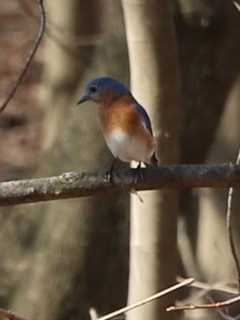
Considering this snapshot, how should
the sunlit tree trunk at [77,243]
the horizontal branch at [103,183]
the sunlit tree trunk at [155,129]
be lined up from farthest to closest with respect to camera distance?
the sunlit tree trunk at [77,243] < the sunlit tree trunk at [155,129] < the horizontal branch at [103,183]

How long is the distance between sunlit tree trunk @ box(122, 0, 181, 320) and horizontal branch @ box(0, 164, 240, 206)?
0.70m

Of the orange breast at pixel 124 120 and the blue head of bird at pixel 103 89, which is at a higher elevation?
the blue head of bird at pixel 103 89

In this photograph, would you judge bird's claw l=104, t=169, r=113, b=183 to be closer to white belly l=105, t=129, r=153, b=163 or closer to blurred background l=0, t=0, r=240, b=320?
white belly l=105, t=129, r=153, b=163

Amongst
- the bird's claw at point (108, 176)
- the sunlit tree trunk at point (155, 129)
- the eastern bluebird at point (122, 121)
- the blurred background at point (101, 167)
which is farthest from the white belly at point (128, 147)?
the blurred background at point (101, 167)

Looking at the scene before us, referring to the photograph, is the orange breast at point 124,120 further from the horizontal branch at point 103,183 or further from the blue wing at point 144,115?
the horizontal branch at point 103,183

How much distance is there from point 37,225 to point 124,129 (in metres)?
1.67

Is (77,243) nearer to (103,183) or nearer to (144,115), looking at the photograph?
(144,115)

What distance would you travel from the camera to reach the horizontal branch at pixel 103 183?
1.93 metres

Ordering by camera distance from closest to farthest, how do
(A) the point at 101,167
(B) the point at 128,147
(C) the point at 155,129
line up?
(B) the point at 128,147, (C) the point at 155,129, (A) the point at 101,167

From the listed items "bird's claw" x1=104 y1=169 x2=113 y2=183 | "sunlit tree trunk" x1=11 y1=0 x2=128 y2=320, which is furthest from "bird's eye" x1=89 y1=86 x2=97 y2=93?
"sunlit tree trunk" x1=11 y1=0 x2=128 y2=320

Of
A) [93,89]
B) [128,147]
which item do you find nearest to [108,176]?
[128,147]

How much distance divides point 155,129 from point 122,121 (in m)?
0.21

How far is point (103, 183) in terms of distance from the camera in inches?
76.6

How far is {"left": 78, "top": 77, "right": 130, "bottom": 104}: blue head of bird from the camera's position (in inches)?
96.9
